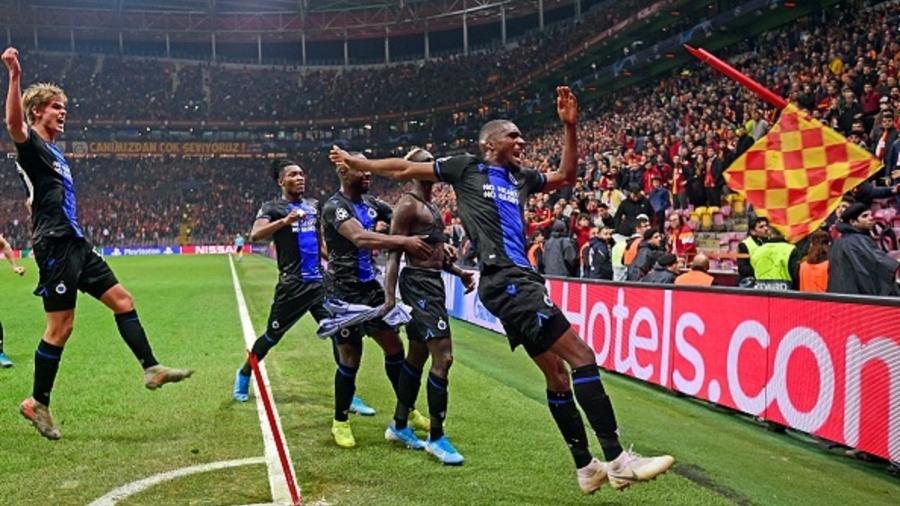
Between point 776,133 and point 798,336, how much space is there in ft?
5.46

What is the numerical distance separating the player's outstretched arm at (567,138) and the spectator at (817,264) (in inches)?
151

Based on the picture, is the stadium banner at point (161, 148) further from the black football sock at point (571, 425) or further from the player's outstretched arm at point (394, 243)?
the black football sock at point (571, 425)

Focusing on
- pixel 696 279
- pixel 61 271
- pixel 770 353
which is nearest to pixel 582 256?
pixel 696 279

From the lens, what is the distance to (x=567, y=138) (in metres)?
4.98

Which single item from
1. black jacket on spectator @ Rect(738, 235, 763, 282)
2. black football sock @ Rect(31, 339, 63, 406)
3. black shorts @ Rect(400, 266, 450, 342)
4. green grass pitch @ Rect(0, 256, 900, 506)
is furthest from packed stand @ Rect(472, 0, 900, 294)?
black football sock @ Rect(31, 339, 63, 406)

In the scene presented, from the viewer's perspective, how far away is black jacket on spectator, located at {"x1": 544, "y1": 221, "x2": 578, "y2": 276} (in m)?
13.1

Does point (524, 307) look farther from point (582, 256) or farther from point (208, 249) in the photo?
point (208, 249)

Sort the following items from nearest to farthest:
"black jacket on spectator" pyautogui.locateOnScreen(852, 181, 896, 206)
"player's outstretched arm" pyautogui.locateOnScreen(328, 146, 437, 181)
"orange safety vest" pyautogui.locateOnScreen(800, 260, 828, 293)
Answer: "player's outstretched arm" pyautogui.locateOnScreen(328, 146, 437, 181) → "orange safety vest" pyautogui.locateOnScreen(800, 260, 828, 293) → "black jacket on spectator" pyautogui.locateOnScreen(852, 181, 896, 206)

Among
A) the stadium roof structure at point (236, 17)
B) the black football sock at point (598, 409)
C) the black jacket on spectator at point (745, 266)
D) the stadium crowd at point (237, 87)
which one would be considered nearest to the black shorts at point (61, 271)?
the black football sock at point (598, 409)

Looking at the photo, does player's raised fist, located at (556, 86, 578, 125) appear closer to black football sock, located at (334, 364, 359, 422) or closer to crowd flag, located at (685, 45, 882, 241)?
crowd flag, located at (685, 45, 882, 241)

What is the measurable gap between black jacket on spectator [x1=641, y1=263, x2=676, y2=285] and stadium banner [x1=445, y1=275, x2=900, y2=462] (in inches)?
23.0

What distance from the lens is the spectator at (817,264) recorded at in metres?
7.73

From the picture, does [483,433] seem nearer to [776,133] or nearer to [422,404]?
[422,404]

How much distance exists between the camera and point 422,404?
7.34 metres
